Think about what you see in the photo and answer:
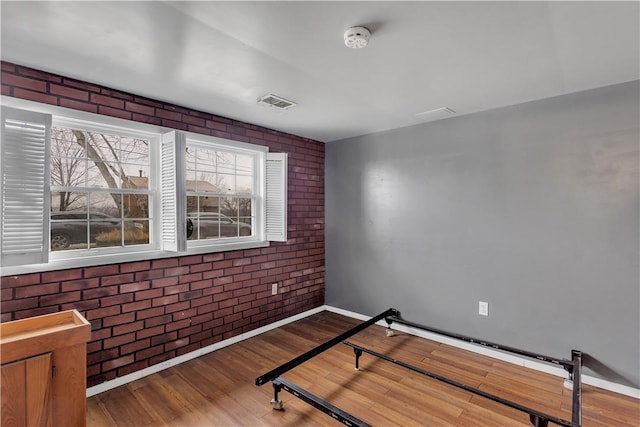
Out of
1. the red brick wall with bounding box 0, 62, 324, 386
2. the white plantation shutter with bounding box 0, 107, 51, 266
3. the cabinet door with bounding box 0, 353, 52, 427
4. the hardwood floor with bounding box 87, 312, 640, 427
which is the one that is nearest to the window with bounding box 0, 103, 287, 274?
the white plantation shutter with bounding box 0, 107, 51, 266

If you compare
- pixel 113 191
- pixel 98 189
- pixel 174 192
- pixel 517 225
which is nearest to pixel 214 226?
pixel 174 192

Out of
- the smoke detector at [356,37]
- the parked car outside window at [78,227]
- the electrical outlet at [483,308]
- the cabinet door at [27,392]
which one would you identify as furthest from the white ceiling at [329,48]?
the electrical outlet at [483,308]

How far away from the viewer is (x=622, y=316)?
231cm

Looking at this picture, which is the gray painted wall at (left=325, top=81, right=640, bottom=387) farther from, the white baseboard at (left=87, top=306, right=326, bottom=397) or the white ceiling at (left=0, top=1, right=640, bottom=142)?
the white baseboard at (left=87, top=306, right=326, bottom=397)

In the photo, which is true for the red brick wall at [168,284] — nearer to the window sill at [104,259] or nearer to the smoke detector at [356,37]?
the window sill at [104,259]

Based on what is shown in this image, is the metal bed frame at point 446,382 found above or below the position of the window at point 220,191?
below

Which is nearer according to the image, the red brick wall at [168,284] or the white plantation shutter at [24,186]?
the white plantation shutter at [24,186]

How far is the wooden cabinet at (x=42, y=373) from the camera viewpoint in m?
1.56

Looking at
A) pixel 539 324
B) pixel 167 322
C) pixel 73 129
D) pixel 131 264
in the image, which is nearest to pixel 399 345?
pixel 539 324

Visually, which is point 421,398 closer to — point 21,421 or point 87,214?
point 21,421

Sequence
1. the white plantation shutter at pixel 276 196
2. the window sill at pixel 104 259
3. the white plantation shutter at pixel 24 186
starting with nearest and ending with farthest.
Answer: the white plantation shutter at pixel 24 186 < the window sill at pixel 104 259 < the white plantation shutter at pixel 276 196

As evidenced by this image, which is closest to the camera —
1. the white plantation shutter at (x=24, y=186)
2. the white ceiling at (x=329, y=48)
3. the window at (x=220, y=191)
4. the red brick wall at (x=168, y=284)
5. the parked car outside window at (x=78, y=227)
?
the white ceiling at (x=329, y=48)

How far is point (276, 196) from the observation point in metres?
3.55

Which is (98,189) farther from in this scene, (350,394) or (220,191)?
(350,394)
